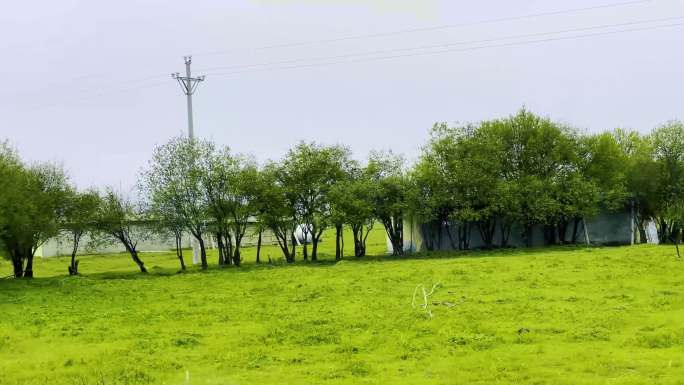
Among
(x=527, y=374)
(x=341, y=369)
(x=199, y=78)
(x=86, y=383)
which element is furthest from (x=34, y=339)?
(x=199, y=78)

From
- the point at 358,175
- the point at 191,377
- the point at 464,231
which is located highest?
the point at 358,175

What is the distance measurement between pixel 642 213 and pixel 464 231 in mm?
15222

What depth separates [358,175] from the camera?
55.6 meters

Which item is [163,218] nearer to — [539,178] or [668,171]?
[539,178]

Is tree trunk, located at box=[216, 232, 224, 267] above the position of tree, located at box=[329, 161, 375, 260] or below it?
below

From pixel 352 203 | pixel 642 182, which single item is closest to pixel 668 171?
pixel 642 182

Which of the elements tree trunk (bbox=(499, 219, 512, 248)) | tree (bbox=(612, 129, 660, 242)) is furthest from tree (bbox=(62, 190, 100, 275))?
tree (bbox=(612, 129, 660, 242))

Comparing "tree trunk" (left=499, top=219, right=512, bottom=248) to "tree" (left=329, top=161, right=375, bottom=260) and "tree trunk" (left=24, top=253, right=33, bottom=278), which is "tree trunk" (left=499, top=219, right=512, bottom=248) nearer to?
"tree" (left=329, top=161, right=375, bottom=260)

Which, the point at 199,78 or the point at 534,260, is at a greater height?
the point at 199,78

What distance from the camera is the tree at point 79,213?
4753 centimetres

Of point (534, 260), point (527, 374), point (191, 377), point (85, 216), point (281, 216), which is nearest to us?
point (527, 374)

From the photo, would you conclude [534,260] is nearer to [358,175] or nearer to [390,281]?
[390,281]

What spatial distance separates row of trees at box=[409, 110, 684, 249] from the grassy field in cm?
1503

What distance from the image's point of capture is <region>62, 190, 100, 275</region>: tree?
47.5 m
